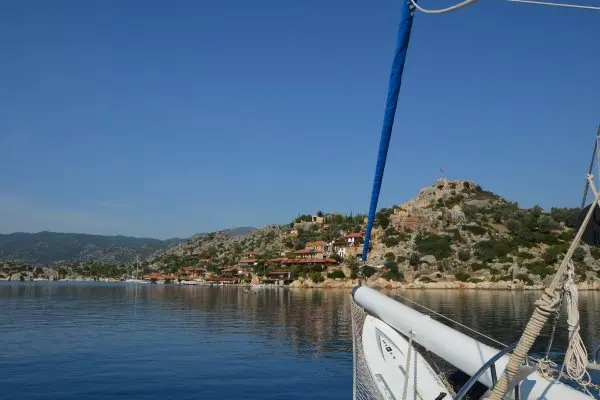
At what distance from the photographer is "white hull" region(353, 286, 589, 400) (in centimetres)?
596

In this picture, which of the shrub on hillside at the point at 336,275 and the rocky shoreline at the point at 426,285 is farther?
the shrub on hillside at the point at 336,275

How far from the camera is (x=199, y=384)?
20797mm

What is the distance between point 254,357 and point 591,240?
23.0 m

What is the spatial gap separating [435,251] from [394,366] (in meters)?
112

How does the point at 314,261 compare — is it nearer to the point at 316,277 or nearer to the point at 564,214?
the point at 316,277

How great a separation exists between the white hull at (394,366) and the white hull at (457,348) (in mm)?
777

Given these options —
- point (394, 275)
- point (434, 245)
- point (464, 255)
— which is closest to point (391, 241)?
point (434, 245)

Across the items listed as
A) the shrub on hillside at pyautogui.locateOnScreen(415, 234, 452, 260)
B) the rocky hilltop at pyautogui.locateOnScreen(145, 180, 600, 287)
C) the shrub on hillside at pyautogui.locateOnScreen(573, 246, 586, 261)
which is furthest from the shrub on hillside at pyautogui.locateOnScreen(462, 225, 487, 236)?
the shrub on hillside at pyautogui.locateOnScreen(573, 246, 586, 261)

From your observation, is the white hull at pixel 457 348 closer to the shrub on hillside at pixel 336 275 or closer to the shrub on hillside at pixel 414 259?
the shrub on hillside at pixel 414 259

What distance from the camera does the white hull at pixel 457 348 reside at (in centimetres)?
596

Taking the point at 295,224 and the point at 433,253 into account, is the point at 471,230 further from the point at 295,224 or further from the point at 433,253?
the point at 295,224

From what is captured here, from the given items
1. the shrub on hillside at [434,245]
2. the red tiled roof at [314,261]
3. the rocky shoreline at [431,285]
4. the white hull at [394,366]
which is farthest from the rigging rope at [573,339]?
the red tiled roof at [314,261]

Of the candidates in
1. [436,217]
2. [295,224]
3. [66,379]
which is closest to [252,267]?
[295,224]

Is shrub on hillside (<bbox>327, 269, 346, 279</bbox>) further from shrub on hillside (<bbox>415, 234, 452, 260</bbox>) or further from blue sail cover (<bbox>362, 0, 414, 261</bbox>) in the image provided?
blue sail cover (<bbox>362, 0, 414, 261</bbox>)
